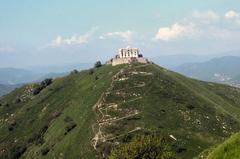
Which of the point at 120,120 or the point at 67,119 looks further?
the point at 67,119

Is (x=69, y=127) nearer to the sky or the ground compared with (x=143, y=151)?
nearer to the ground

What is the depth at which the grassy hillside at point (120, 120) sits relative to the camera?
128 meters

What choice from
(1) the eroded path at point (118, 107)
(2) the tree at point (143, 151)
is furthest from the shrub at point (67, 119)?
(2) the tree at point (143, 151)

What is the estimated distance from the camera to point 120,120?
458 ft

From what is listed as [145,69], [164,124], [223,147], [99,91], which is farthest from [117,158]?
[145,69]

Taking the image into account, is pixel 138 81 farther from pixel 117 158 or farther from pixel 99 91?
pixel 117 158

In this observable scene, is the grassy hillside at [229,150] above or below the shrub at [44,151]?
above

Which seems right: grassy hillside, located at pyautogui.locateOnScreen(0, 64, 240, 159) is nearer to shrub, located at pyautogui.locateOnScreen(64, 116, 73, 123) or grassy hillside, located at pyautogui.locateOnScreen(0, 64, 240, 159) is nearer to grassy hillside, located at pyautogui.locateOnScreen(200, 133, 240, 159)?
shrub, located at pyautogui.locateOnScreen(64, 116, 73, 123)

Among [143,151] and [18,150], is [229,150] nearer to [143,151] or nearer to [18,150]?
[143,151]

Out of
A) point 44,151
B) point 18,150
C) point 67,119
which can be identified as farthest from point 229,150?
point 18,150

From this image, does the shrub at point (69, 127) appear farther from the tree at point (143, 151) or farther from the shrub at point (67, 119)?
the tree at point (143, 151)

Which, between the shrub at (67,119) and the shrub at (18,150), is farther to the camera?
the shrub at (18,150)

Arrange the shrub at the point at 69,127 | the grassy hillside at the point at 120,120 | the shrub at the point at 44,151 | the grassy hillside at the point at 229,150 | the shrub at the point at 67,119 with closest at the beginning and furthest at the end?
the grassy hillside at the point at 229,150, the grassy hillside at the point at 120,120, the shrub at the point at 44,151, the shrub at the point at 69,127, the shrub at the point at 67,119

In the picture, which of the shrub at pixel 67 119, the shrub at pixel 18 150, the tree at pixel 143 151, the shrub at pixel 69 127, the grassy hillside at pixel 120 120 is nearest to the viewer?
the tree at pixel 143 151
